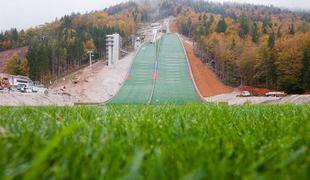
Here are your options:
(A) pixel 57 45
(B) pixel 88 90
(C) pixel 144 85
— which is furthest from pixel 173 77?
(A) pixel 57 45

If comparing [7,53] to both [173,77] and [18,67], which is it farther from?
[173,77]

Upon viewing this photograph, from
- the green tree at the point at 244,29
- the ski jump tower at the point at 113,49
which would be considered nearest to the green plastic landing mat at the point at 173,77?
the ski jump tower at the point at 113,49

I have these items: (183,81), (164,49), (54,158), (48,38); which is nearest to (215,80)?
(183,81)

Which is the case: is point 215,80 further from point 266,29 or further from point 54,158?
point 54,158

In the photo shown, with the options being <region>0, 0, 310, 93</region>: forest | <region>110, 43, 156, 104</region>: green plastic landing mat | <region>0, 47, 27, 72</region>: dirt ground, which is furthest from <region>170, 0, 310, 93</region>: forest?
<region>0, 47, 27, 72</region>: dirt ground

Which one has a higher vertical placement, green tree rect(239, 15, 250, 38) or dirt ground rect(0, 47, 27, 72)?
green tree rect(239, 15, 250, 38)

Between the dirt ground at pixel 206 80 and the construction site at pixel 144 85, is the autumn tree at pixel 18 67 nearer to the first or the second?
the construction site at pixel 144 85

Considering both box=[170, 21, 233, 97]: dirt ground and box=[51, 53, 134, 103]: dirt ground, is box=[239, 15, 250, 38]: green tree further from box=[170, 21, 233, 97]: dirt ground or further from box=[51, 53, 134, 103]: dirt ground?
box=[51, 53, 134, 103]: dirt ground
